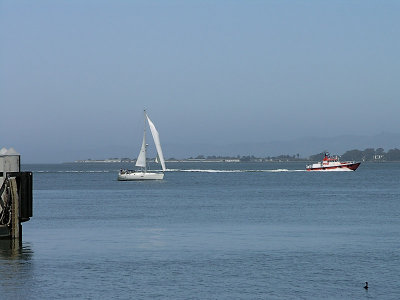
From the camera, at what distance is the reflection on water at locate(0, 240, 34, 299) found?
31656 millimetres

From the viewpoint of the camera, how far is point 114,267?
3769 cm

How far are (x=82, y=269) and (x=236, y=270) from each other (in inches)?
276

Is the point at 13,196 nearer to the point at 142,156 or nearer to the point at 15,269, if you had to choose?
the point at 15,269

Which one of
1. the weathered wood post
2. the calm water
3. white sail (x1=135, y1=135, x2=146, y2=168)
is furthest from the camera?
white sail (x1=135, y1=135, x2=146, y2=168)

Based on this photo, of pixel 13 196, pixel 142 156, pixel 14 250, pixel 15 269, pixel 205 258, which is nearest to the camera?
pixel 15 269

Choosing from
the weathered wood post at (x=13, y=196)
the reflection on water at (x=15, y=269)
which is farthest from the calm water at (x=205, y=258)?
the weathered wood post at (x=13, y=196)

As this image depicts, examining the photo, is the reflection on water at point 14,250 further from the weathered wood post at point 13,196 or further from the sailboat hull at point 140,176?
the sailboat hull at point 140,176

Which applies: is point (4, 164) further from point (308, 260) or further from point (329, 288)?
point (329, 288)

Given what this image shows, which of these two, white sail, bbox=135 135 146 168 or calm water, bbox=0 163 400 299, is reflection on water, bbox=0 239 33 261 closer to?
calm water, bbox=0 163 400 299

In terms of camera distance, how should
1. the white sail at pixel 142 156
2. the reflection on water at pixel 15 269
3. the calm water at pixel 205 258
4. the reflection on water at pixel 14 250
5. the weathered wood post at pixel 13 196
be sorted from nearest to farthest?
the reflection on water at pixel 15 269 < the calm water at pixel 205 258 < the reflection on water at pixel 14 250 < the weathered wood post at pixel 13 196 < the white sail at pixel 142 156

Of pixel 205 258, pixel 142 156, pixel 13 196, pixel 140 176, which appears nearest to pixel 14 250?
pixel 13 196

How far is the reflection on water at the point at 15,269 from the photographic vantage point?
31.7 metres

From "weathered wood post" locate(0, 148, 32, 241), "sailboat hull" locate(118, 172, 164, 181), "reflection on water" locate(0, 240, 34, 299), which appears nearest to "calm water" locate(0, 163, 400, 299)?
"reflection on water" locate(0, 240, 34, 299)

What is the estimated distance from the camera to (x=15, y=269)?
37.0 meters
